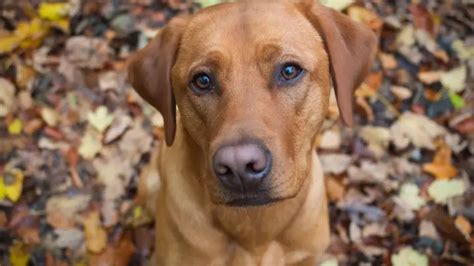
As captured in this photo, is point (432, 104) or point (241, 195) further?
point (432, 104)

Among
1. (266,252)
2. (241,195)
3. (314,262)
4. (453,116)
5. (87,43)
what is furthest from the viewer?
(87,43)

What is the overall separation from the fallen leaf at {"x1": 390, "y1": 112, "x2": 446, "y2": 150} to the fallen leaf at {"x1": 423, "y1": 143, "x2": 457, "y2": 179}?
0.07 meters

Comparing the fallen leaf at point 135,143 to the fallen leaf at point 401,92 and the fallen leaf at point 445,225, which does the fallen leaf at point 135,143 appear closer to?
the fallen leaf at point 401,92

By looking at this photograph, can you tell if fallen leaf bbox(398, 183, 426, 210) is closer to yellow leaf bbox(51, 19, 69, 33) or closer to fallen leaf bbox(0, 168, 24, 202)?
fallen leaf bbox(0, 168, 24, 202)

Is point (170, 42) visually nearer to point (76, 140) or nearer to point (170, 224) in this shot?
point (170, 224)

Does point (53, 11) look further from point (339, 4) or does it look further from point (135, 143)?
point (339, 4)

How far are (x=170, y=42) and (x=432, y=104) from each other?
2262 mm

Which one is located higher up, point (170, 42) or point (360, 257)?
point (170, 42)

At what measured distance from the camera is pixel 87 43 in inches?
186

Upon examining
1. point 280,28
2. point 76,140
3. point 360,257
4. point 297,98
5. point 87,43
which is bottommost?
point 360,257

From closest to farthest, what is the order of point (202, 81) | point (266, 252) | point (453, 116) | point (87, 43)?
point (202, 81) < point (266, 252) < point (453, 116) < point (87, 43)

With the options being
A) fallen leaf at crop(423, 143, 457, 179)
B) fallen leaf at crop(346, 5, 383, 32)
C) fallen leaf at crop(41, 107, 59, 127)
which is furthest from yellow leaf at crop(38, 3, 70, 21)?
fallen leaf at crop(423, 143, 457, 179)

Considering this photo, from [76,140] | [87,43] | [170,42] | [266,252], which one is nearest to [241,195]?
[266,252]

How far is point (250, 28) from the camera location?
252cm
